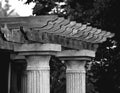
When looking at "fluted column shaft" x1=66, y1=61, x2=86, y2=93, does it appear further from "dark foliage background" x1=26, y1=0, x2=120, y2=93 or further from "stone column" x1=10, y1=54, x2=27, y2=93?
"dark foliage background" x1=26, y1=0, x2=120, y2=93

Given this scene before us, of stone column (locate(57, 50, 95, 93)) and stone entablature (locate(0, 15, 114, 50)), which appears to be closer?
stone entablature (locate(0, 15, 114, 50))

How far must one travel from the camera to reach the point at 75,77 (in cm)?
1975

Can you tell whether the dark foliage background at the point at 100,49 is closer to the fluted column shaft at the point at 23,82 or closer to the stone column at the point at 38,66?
the fluted column shaft at the point at 23,82

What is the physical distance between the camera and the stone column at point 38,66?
16.0 m

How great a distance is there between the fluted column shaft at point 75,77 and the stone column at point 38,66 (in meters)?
3.48

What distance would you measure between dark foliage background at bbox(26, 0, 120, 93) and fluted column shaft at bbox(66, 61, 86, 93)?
9.94 m

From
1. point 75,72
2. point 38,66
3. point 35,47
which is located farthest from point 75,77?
point 35,47

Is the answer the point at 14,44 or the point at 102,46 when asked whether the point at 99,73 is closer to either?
the point at 102,46

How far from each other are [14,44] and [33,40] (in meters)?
1.05

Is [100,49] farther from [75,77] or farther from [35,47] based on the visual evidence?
[35,47]

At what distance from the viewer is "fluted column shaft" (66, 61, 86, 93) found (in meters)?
19.7

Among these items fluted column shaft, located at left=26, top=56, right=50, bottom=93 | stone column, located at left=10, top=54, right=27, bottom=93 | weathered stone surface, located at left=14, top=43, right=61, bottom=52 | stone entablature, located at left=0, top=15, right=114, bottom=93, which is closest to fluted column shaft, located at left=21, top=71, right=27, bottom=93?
stone column, located at left=10, top=54, right=27, bottom=93

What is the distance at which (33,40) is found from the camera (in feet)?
50.0

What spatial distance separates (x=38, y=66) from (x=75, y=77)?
3.76m
